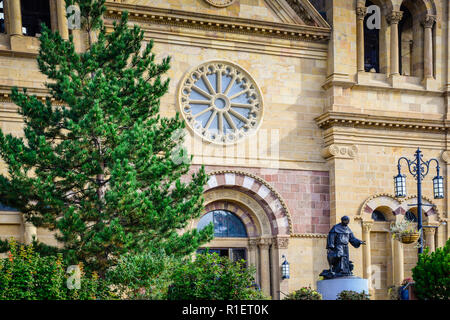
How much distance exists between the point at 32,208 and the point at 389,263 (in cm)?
1609

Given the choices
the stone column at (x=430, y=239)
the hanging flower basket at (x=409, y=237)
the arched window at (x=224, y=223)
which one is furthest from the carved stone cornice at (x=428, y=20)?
the hanging flower basket at (x=409, y=237)

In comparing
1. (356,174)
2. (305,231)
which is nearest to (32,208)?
(305,231)

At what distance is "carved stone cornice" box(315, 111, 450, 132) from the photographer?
33.1 metres

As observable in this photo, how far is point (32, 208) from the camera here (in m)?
25.2

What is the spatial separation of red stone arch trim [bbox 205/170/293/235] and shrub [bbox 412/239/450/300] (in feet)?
30.1

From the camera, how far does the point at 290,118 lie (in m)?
33.4

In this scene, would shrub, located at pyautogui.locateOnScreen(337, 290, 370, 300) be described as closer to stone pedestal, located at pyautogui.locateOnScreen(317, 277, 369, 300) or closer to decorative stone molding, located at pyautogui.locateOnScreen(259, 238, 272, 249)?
stone pedestal, located at pyautogui.locateOnScreen(317, 277, 369, 300)

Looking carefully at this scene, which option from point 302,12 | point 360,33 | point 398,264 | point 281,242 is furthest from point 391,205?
point 302,12

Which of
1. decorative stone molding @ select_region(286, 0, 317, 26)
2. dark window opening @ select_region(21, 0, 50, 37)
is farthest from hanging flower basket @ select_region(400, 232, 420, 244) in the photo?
dark window opening @ select_region(21, 0, 50, 37)

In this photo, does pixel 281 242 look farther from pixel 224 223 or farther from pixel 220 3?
pixel 220 3

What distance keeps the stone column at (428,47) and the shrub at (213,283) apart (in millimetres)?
17886

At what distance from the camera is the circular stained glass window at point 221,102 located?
3234 cm

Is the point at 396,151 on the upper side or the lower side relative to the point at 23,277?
upper
